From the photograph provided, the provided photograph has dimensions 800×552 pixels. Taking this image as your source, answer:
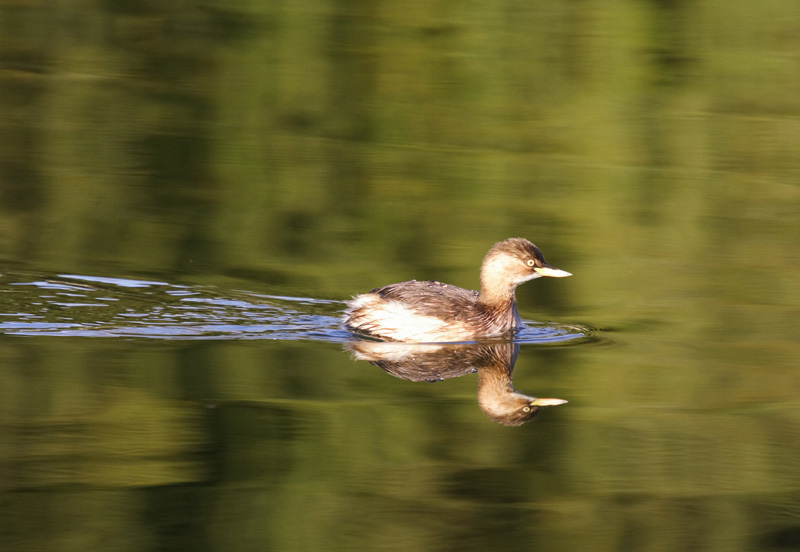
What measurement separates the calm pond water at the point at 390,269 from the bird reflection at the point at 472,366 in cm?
4

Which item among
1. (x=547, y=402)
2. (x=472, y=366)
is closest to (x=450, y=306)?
(x=472, y=366)

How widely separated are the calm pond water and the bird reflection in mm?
40

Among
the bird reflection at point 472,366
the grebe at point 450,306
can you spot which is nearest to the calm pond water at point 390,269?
the bird reflection at point 472,366

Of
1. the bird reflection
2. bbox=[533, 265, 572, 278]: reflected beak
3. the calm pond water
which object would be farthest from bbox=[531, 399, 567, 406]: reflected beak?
bbox=[533, 265, 572, 278]: reflected beak

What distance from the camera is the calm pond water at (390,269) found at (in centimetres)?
595

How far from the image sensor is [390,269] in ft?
35.0

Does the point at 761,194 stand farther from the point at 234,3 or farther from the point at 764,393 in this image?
the point at 234,3

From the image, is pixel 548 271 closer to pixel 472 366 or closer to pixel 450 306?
pixel 450 306

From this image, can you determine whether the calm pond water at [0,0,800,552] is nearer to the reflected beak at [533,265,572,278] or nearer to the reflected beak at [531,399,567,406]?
the reflected beak at [531,399,567,406]

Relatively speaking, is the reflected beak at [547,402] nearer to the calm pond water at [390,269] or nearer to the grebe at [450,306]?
the calm pond water at [390,269]

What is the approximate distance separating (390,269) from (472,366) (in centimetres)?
245

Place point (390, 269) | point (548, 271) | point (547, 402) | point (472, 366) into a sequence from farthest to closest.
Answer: point (390, 269) < point (548, 271) < point (472, 366) < point (547, 402)

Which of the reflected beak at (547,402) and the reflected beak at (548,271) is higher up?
the reflected beak at (548,271)

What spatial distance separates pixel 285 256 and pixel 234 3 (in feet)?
28.9
